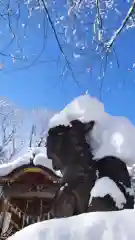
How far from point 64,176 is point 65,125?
2.09 feet

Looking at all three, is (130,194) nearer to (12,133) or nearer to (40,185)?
(40,185)

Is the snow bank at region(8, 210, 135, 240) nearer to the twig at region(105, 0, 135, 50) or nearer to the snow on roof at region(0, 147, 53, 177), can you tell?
the twig at region(105, 0, 135, 50)

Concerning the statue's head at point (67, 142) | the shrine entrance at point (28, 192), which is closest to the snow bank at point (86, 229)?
the statue's head at point (67, 142)

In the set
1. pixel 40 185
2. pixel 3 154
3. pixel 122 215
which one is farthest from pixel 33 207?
pixel 3 154

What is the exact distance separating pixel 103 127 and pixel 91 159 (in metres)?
0.45

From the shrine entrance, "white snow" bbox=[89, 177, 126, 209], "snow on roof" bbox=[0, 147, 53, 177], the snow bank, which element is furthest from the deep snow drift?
the shrine entrance

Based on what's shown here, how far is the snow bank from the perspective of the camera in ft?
4.93

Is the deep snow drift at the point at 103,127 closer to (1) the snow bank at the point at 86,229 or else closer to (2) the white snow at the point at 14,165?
(1) the snow bank at the point at 86,229

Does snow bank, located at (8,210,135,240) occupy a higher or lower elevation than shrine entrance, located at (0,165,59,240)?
lower

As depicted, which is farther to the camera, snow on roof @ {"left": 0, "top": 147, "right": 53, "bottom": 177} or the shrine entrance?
the shrine entrance

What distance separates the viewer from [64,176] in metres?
3.86

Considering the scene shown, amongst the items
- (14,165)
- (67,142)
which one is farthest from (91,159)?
(14,165)

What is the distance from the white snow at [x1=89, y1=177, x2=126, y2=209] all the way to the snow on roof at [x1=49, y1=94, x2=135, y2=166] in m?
0.31

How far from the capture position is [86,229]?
5.05 feet
